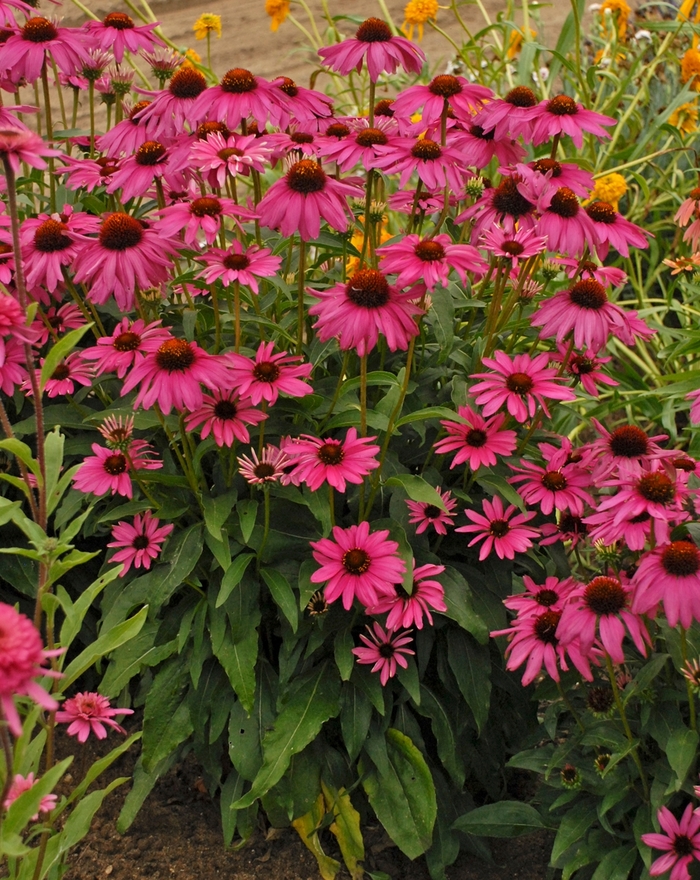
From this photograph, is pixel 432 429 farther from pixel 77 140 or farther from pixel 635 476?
pixel 77 140

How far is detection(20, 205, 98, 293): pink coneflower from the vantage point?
1693 millimetres

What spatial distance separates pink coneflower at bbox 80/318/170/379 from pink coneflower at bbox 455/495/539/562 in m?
0.61

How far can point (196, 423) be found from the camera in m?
1.62

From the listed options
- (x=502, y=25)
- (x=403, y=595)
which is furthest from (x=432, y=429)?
(x=502, y=25)

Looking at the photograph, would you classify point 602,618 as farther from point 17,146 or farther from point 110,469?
point 17,146

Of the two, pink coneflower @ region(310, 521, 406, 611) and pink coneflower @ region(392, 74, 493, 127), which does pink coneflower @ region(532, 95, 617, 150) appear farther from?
pink coneflower @ region(310, 521, 406, 611)

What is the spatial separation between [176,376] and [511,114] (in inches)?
29.7

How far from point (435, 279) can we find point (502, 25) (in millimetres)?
1861

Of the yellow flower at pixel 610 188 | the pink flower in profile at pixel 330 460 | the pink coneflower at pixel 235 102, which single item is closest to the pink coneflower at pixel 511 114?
the pink coneflower at pixel 235 102

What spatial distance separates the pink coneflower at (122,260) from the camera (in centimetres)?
160

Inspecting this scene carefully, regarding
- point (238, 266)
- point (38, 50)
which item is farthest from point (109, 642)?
point (38, 50)

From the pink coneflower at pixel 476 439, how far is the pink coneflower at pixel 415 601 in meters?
0.19

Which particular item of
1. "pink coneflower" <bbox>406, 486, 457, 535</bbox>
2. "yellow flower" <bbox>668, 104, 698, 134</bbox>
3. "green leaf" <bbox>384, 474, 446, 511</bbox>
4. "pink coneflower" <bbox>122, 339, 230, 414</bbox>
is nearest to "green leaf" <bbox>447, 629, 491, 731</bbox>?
"pink coneflower" <bbox>406, 486, 457, 535</bbox>

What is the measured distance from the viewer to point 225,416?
1.66 meters
